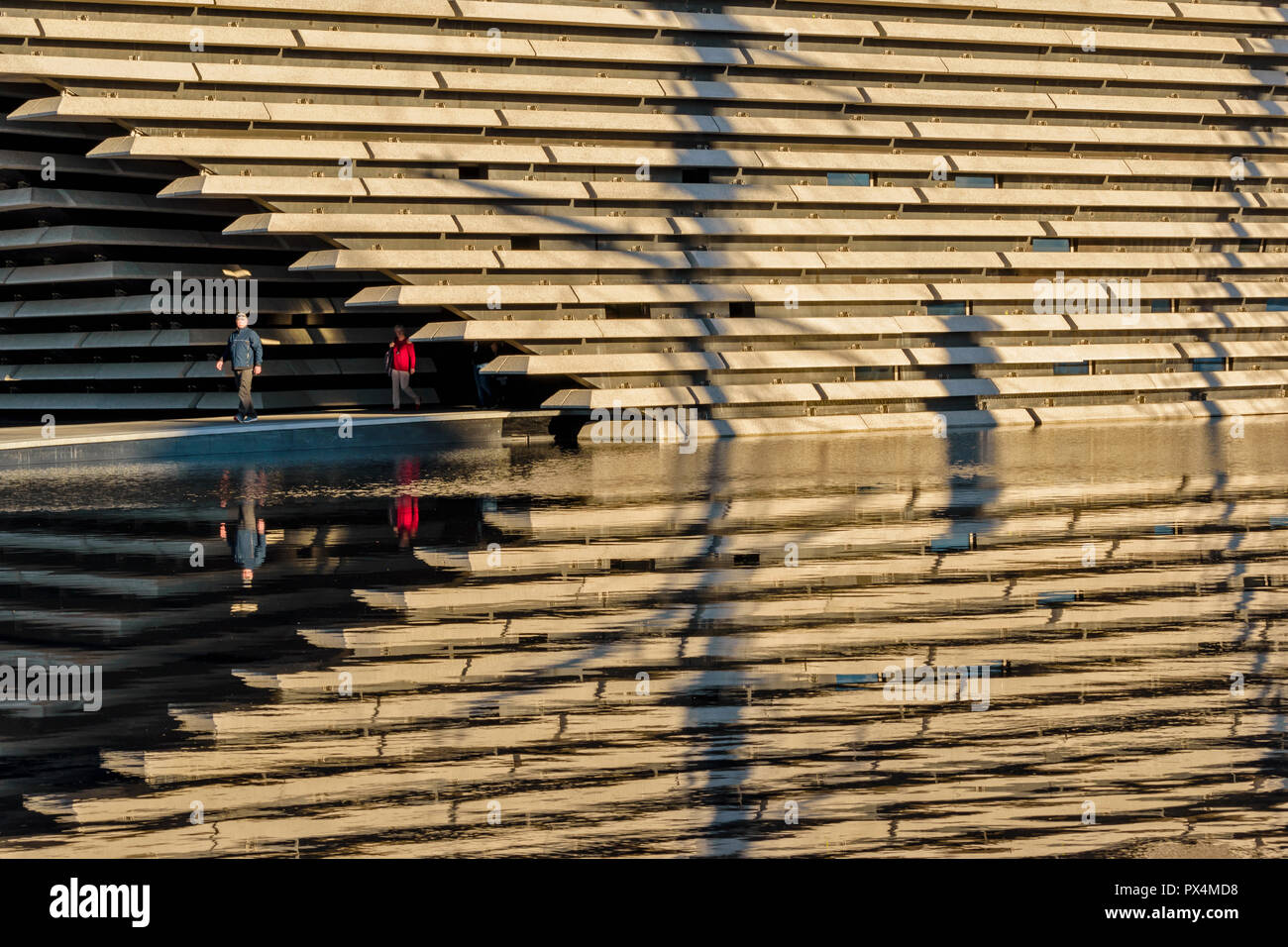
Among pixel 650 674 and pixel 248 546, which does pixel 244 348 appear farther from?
pixel 650 674

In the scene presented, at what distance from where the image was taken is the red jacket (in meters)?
24.8

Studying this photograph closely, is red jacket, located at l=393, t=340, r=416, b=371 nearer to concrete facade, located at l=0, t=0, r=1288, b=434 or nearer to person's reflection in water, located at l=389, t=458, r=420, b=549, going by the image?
concrete facade, located at l=0, t=0, r=1288, b=434

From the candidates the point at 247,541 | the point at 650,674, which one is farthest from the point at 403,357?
the point at 650,674

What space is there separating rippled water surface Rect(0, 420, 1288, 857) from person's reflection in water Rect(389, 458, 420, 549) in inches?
2.8

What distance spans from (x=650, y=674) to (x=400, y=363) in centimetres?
1820

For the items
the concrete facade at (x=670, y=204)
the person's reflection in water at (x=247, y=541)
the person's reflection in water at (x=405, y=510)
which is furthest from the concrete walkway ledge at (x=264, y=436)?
the person's reflection in water at (x=247, y=541)

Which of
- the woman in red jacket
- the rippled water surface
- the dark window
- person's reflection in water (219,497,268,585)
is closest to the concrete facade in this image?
the dark window

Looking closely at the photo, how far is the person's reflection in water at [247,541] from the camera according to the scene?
10484mm

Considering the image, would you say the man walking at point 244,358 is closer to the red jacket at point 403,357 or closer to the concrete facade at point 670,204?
the concrete facade at point 670,204

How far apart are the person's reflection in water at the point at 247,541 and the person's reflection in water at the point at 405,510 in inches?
37.4

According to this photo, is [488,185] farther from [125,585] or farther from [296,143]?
[125,585]

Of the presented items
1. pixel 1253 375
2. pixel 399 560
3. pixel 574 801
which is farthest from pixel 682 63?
pixel 574 801
